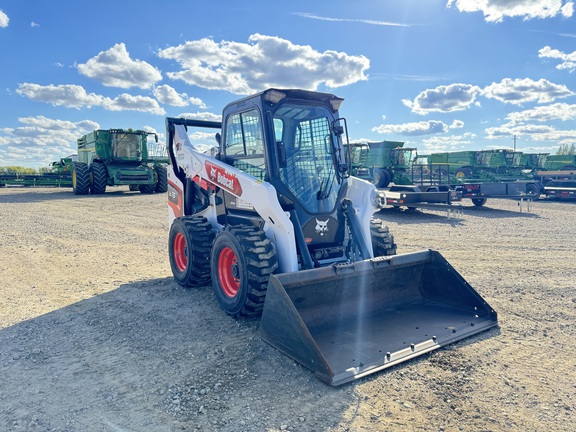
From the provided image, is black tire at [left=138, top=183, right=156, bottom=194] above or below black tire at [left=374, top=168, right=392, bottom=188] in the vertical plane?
below

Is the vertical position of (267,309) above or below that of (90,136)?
below

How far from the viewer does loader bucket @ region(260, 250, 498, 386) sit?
379 cm

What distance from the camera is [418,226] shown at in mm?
12781

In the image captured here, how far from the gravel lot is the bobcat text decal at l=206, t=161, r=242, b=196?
1.55 m

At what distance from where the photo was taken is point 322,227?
525 centimetres

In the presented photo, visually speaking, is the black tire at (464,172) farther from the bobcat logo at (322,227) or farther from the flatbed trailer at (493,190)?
the bobcat logo at (322,227)

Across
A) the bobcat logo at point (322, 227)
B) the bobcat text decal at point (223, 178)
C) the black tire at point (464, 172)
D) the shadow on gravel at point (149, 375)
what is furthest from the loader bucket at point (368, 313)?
the black tire at point (464, 172)

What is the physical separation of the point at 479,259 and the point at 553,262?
1306 millimetres

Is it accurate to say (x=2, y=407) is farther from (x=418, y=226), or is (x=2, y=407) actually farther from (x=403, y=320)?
(x=418, y=226)

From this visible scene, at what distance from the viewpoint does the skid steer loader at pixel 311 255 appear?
4146mm

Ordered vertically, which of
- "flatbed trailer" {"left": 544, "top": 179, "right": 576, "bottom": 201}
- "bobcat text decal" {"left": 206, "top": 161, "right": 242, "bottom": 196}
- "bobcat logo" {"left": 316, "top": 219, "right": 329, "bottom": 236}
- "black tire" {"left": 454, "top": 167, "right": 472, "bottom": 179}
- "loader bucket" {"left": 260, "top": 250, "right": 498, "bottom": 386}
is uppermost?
"black tire" {"left": 454, "top": 167, "right": 472, "bottom": 179}

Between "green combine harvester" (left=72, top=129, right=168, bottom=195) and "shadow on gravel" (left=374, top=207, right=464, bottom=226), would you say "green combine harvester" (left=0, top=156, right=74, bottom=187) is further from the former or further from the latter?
"shadow on gravel" (left=374, top=207, right=464, bottom=226)

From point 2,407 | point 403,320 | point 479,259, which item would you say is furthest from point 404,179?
point 2,407

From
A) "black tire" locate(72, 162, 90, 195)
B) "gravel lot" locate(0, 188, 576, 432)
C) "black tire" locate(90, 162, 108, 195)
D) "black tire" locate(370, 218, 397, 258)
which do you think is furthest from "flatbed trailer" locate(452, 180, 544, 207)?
"black tire" locate(72, 162, 90, 195)
